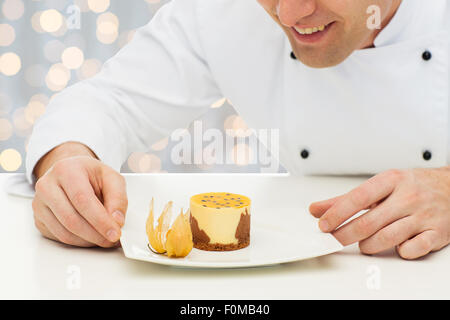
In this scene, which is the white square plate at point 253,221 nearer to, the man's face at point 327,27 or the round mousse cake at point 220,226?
the round mousse cake at point 220,226

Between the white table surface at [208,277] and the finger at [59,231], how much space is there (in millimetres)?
11

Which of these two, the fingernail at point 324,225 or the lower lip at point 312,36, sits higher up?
the lower lip at point 312,36

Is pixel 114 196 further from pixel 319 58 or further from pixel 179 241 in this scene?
pixel 319 58

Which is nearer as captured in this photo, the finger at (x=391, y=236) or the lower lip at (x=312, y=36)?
the finger at (x=391, y=236)

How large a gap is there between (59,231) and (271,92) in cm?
72

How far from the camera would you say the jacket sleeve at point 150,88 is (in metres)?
1.31

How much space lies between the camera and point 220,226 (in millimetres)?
800

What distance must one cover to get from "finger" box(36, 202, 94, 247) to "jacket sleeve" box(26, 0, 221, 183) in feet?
1.32

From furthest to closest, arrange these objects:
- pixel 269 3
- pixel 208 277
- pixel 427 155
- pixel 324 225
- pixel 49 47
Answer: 1. pixel 49 47
2. pixel 427 155
3. pixel 269 3
4. pixel 324 225
5. pixel 208 277

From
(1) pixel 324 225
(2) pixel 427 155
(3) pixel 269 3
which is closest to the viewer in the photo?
(1) pixel 324 225

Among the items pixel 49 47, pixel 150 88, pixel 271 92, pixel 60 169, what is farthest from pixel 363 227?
pixel 49 47

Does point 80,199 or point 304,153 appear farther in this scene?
point 304,153

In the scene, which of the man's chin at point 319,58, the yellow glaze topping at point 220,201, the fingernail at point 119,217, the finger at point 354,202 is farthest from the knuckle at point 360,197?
the man's chin at point 319,58

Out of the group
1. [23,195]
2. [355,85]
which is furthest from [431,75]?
[23,195]
